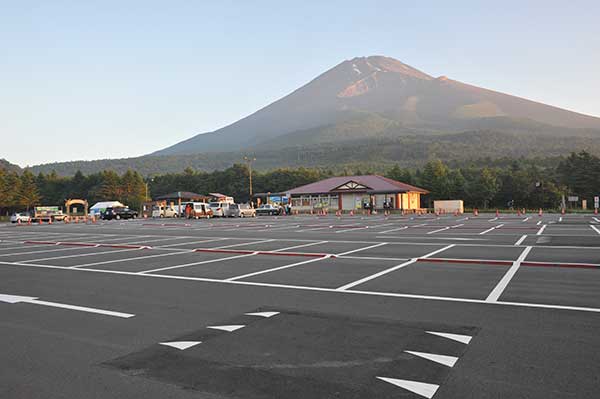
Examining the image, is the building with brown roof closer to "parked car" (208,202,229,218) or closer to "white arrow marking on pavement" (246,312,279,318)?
"parked car" (208,202,229,218)

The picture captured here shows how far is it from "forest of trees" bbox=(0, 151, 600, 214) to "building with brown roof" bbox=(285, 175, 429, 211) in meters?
13.2

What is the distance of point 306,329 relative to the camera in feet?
18.8

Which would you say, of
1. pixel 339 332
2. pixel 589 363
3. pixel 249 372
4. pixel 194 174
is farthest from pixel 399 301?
pixel 194 174

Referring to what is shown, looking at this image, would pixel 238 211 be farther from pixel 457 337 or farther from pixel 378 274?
pixel 457 337

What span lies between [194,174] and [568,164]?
6909cm

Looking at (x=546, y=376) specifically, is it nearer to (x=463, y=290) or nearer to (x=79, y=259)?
(x=463, y=290)

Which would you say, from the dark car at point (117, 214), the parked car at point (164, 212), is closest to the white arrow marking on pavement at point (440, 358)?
the dark car at point (117, 214)

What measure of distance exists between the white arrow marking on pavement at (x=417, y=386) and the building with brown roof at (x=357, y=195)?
49433 mm

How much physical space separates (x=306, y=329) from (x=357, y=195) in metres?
53.3

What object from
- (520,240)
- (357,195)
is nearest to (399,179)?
(357,195)

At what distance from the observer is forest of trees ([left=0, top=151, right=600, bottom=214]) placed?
69688 millimetres

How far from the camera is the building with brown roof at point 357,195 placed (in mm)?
56750

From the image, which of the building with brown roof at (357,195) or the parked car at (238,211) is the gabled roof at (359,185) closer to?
the building with brown roof at (357,195)

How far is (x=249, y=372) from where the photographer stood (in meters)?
4.34
